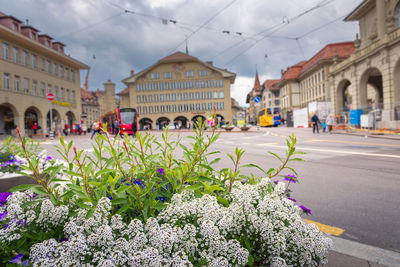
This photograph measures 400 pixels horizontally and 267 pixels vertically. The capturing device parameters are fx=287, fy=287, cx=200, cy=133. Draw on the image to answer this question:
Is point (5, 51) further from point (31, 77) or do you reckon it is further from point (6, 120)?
point (6, 120)

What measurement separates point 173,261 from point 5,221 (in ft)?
4.32

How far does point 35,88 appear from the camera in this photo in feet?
125

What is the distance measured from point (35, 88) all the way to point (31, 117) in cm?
682

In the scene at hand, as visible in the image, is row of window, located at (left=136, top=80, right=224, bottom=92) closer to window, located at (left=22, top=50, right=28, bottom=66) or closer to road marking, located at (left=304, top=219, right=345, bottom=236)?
window, located at (left=22, top=50, right=28, bottom=66)

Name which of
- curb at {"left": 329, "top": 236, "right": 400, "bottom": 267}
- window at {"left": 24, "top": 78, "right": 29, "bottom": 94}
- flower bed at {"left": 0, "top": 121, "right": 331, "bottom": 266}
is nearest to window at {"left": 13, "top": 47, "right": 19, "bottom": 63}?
window at {"left": 24, "top": 78, "right": 29, "bottom": 94}

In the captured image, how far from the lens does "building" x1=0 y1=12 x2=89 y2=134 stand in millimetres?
33312

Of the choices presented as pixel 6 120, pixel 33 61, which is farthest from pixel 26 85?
pixel 6 120

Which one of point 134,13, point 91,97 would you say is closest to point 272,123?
point 134,13

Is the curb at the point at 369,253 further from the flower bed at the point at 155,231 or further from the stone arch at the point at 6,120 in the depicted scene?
the stone arch at the point at 6,120

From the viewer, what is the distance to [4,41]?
3275 cm

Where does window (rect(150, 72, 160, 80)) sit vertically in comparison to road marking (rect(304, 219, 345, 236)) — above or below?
above

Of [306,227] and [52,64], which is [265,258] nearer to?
[306,227]

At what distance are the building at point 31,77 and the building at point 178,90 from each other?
2856 centimetres

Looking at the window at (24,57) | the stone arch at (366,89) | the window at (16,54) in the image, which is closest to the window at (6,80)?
the window at (16,54)
